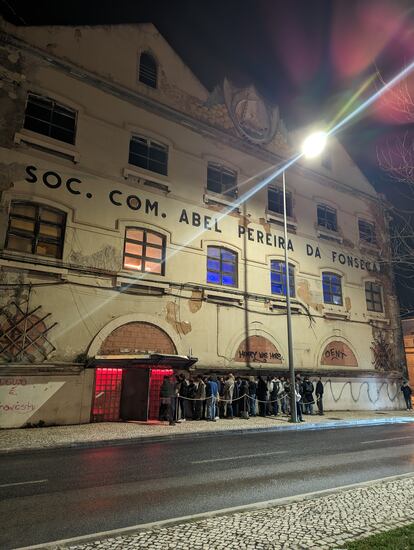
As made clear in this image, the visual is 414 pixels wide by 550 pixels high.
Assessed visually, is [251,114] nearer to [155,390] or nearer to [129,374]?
[129,374]

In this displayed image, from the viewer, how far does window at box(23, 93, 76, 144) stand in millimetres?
16156

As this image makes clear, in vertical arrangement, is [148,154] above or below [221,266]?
above

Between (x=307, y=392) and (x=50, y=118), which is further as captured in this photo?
(x=307, y=392)

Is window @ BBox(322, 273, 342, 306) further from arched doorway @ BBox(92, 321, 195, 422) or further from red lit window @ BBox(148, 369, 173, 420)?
red lit window @ BBox(148, 369, 173, 420)

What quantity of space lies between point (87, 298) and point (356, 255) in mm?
19136

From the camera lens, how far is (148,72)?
66.0 feet

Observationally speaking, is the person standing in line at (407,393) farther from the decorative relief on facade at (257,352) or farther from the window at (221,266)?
the window at (221,266)

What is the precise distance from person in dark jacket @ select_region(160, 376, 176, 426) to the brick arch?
169 centimetres

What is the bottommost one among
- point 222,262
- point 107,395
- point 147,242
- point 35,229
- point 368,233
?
point 107,395

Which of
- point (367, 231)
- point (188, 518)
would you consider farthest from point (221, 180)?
point (188, 518)

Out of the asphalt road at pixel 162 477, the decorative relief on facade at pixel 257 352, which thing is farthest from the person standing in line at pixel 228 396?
the asphalt road at pixel 162 477

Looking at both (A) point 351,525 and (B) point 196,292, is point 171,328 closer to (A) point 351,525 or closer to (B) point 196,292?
(B) point 196,292

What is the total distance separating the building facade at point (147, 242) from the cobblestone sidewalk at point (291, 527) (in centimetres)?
991

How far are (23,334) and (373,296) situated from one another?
22580 mm
